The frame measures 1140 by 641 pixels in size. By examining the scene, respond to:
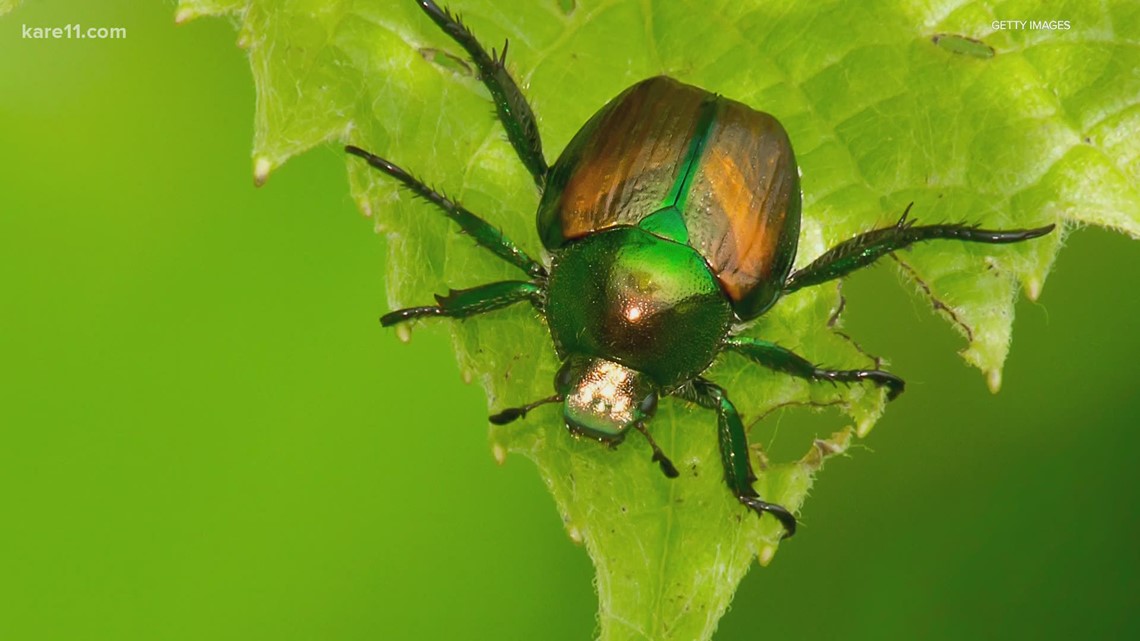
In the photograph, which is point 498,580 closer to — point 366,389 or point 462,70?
point 366,389

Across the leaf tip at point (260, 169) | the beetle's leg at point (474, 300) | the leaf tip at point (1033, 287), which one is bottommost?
the leaf tip at point (1033, 287)

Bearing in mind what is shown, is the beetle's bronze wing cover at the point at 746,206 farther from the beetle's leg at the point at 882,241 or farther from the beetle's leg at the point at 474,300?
the beetle's leg at the point at 474,300

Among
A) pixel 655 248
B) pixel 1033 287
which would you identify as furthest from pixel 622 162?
pixel 1033 287

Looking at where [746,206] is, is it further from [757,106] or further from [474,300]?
[474,300]

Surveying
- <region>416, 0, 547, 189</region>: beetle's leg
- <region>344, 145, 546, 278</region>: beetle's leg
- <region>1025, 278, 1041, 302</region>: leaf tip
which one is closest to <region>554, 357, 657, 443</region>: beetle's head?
<region>344, 145, 546, 278</region>: beetle's leg

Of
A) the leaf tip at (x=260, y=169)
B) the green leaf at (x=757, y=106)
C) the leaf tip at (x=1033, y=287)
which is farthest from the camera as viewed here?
the leaf tip at (x=1033, y=287)

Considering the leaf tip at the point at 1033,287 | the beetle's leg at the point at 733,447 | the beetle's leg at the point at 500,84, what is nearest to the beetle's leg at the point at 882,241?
the leaf tip at the point at 1033,287

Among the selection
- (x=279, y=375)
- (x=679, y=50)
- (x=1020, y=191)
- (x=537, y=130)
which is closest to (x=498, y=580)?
(x=279, y=375)
